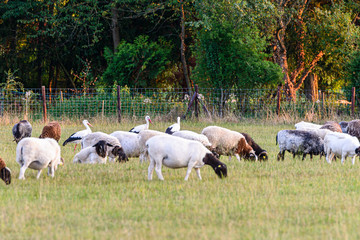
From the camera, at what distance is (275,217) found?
22.9ft

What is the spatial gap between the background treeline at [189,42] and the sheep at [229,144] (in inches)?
510

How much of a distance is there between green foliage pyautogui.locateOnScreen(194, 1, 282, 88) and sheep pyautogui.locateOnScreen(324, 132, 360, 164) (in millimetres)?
13597

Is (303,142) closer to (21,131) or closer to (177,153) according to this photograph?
(177,153)

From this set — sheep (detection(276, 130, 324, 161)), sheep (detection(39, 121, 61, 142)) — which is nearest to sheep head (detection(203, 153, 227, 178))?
sheep (detection(276, 130, 324, 161))

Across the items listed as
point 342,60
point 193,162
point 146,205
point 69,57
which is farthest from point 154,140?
point 69,57

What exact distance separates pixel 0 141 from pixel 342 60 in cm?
2043

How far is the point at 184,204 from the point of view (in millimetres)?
7754

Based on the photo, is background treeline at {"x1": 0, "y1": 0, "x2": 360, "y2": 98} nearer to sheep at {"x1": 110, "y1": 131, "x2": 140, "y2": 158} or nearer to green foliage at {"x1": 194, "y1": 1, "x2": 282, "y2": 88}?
green foliage at {"x1": 194, "y1": 1, "x2": 282, "y2": 88}

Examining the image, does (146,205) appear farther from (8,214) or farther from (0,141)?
(0,141)

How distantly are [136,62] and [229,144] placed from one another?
19.0m

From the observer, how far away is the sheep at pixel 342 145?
38.3 ft

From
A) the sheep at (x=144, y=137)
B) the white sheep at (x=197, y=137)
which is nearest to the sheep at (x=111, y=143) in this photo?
the sheep at (x=144, y=137)

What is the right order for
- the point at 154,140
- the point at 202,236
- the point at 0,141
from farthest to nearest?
the point at 0,141
the point at 154,140
the point at 202,236

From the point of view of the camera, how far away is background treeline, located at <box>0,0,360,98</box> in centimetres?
2620
